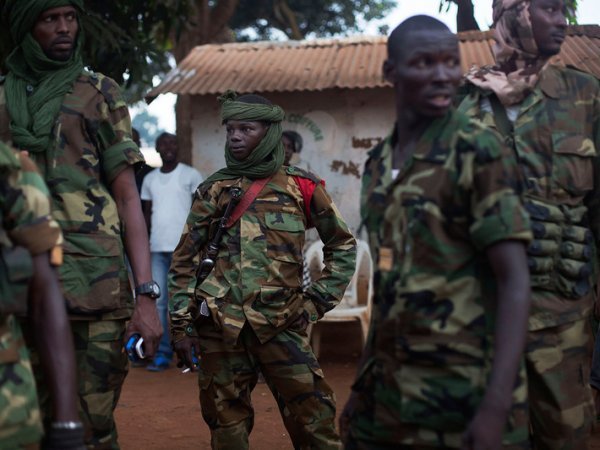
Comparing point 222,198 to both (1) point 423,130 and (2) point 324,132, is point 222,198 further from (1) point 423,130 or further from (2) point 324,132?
(2) point 324,132

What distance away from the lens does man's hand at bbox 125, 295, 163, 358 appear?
3.71m

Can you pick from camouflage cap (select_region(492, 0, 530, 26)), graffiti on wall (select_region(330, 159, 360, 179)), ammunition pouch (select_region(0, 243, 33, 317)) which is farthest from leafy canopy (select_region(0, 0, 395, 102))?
ammunition pouch (select_region(0, 243, 33, 317))

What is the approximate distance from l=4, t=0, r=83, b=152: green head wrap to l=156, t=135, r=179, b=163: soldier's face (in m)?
5.82

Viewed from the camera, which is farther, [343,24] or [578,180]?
[343,24]

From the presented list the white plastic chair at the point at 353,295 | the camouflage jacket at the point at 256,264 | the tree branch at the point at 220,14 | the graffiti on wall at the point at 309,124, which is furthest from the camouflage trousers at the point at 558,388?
the tree branch at the point at 220,14

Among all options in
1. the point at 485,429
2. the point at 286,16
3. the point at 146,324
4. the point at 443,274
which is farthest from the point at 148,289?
the point at 286,16

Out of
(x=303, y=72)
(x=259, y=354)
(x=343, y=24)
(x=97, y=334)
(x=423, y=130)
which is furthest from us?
(x=343, y=24)

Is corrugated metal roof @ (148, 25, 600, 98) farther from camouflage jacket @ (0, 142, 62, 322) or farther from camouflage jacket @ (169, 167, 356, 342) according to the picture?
camouflage jacket @ (0, 142, 62, 322)

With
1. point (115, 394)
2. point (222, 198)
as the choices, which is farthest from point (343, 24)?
point (115, 394)

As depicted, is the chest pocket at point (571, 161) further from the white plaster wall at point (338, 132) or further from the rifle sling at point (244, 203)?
the white plaster wall at point (338, 132)

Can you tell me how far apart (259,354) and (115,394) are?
1.23 m

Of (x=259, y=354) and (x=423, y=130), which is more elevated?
(x=423, y=130)

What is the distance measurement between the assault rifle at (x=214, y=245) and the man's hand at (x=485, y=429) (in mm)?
2458

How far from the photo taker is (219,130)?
10898 mm
